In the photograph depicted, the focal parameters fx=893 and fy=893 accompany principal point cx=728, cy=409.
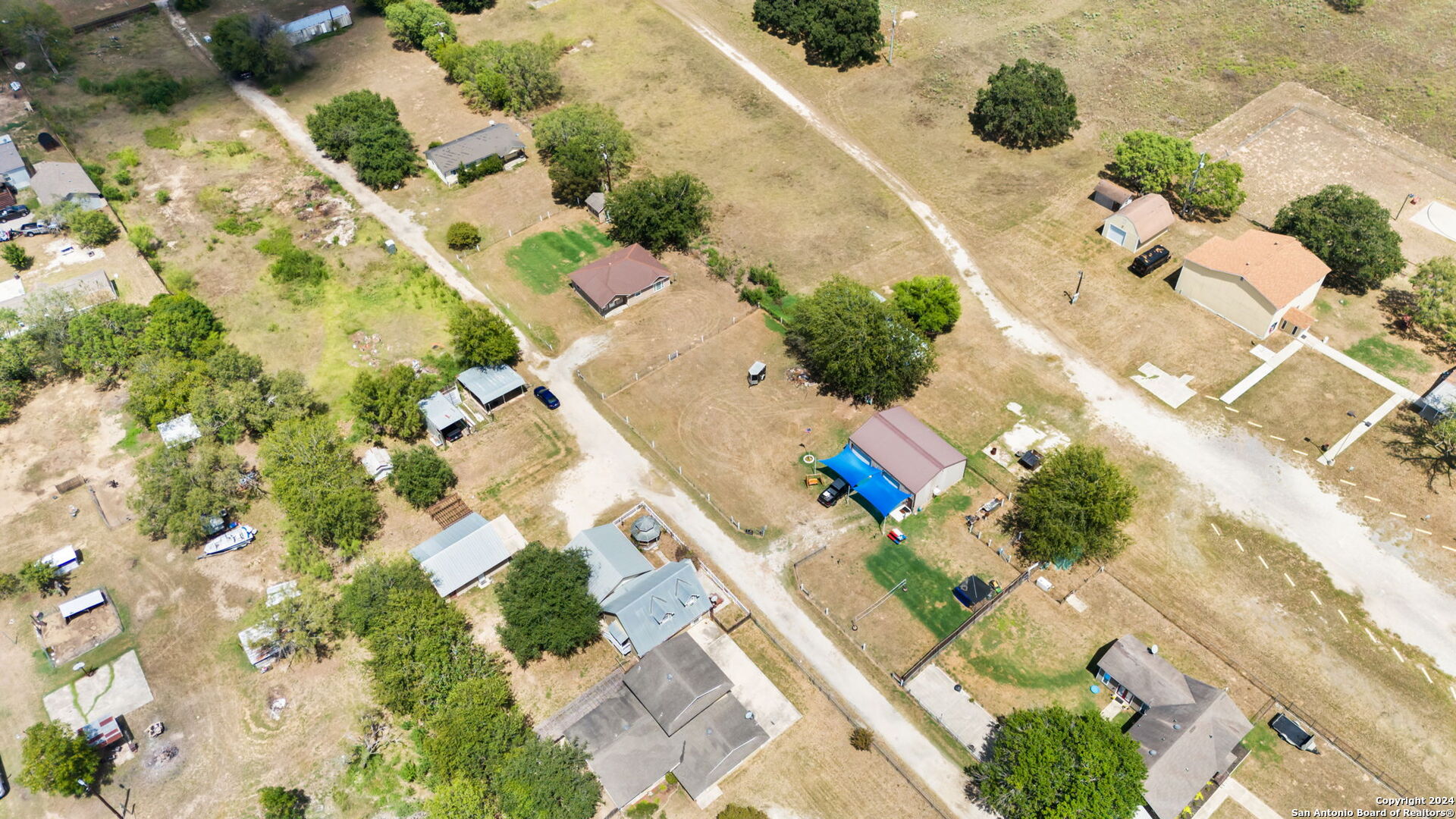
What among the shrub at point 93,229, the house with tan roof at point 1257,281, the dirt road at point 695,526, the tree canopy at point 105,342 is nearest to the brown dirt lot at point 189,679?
the tree canopy at point 105,342

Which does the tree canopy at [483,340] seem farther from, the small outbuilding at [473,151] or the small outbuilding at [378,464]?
the small outbuilding at [473,151]

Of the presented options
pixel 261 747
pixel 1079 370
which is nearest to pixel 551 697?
pixel 261 747

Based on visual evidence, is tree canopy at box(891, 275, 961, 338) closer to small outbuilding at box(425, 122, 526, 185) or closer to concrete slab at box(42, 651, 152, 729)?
small outbuilding at box(425, 122, 526, 185)

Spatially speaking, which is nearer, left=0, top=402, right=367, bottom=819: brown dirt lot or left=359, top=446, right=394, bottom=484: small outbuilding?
left=0, top=402, right=367, bottom=819: brown dirt lot

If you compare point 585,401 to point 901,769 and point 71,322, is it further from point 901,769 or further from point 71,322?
point 71,322

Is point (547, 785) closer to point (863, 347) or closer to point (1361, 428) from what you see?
point (863, 347)

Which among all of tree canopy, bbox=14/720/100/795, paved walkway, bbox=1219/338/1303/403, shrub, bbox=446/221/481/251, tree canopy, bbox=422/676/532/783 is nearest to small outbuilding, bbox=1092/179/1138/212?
paved walkway, bbox=1219/338/1303/403
